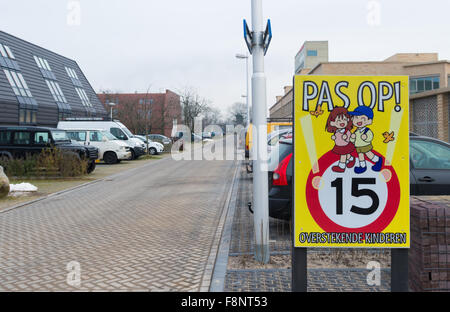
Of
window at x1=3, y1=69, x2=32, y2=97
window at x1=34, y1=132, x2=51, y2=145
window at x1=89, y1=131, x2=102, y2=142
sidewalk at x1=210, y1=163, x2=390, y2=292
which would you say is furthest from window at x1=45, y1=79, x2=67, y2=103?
sidewalk at x1=210, y1=163, x2=390, y2=292

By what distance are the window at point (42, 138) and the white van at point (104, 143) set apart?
6.06 m

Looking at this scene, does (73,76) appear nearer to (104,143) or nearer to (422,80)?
(104,143)

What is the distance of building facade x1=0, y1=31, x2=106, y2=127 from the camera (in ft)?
112

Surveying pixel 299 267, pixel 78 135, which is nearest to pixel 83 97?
pixel 78 135

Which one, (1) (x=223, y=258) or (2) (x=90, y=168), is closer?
(1) (x=223, y=258)

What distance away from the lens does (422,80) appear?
40.6 metres

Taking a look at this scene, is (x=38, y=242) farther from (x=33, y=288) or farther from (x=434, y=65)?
(x=434, y=65)

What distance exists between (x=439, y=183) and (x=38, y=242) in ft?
20.1

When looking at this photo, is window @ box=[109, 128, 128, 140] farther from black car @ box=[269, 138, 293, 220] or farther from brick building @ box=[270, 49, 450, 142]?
black car @ box=[269, 138, 293, 220]

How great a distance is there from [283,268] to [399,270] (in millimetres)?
1799

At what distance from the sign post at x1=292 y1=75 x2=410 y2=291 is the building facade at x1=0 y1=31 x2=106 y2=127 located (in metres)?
33.2

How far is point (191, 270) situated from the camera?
5.46 meters

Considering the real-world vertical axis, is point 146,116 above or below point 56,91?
below
